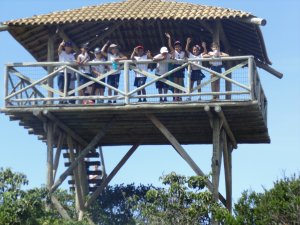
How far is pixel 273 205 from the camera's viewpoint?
28.4m

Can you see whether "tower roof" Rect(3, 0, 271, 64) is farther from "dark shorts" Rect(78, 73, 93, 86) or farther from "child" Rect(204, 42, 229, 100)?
"dark shorts" Rect(78, 73, 93, 86)

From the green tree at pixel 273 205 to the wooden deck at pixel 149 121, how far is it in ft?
7.24

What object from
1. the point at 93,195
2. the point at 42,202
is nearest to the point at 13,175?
the point at 42,202

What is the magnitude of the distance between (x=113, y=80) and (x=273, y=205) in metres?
4.99

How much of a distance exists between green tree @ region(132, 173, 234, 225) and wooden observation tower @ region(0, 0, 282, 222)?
1.90ft

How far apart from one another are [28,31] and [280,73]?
6080mm

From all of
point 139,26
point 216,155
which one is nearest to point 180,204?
point 216,155

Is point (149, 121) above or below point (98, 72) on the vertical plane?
below

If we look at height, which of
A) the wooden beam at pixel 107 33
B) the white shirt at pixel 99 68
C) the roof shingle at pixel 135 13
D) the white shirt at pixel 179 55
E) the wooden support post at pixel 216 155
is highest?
the roof shingle at pixel 135 13

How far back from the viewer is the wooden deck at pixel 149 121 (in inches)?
1214

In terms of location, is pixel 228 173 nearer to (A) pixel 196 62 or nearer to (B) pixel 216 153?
(B) pixel 216 153

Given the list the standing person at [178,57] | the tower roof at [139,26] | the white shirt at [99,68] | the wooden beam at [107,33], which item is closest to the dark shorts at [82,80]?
the white shirt at [99,68]

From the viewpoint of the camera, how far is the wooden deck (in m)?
30.8

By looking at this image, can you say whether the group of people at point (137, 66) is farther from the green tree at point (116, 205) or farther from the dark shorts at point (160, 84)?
the green tree at point (116, 205)
